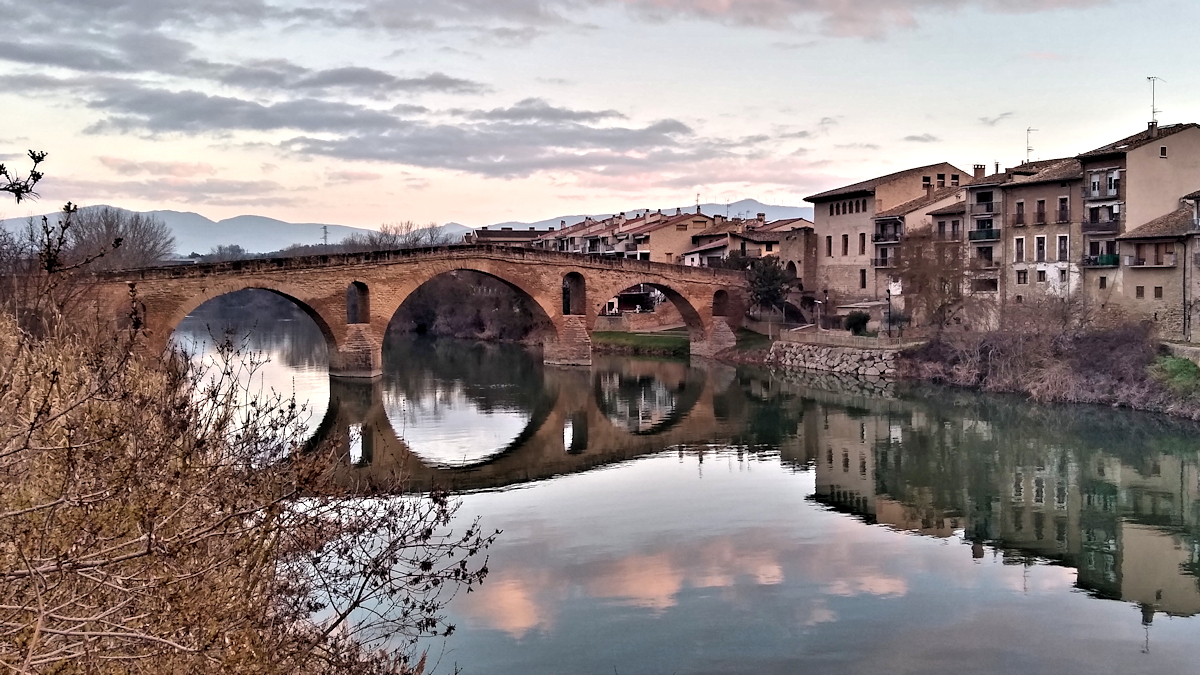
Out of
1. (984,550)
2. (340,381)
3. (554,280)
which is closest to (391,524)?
(984,550)

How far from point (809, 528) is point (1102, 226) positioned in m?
18.9

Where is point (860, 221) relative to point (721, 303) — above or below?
above

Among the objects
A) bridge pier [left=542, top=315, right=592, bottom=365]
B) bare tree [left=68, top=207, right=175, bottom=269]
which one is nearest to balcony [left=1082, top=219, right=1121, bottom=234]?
bridge pier [left=542, top=315, right=592, bottom=365]

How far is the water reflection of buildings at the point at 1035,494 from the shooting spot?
14016 mm

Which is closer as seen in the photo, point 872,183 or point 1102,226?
point 1102,226

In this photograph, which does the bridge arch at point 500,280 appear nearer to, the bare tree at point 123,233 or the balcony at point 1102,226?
the bare tree at point 123,233

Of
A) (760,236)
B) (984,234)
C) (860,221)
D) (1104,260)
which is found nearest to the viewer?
(1104,260)

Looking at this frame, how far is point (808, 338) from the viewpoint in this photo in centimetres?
3794

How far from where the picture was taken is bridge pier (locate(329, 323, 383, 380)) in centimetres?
3441

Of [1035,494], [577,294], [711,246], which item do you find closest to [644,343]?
[577,294]

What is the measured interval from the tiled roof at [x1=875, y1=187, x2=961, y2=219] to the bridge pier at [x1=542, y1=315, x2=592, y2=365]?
11533mm

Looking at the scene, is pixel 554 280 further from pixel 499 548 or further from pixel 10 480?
pixel 10 480

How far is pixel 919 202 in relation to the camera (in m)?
39.2

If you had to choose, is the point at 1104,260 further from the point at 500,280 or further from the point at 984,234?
the point at 500,280
